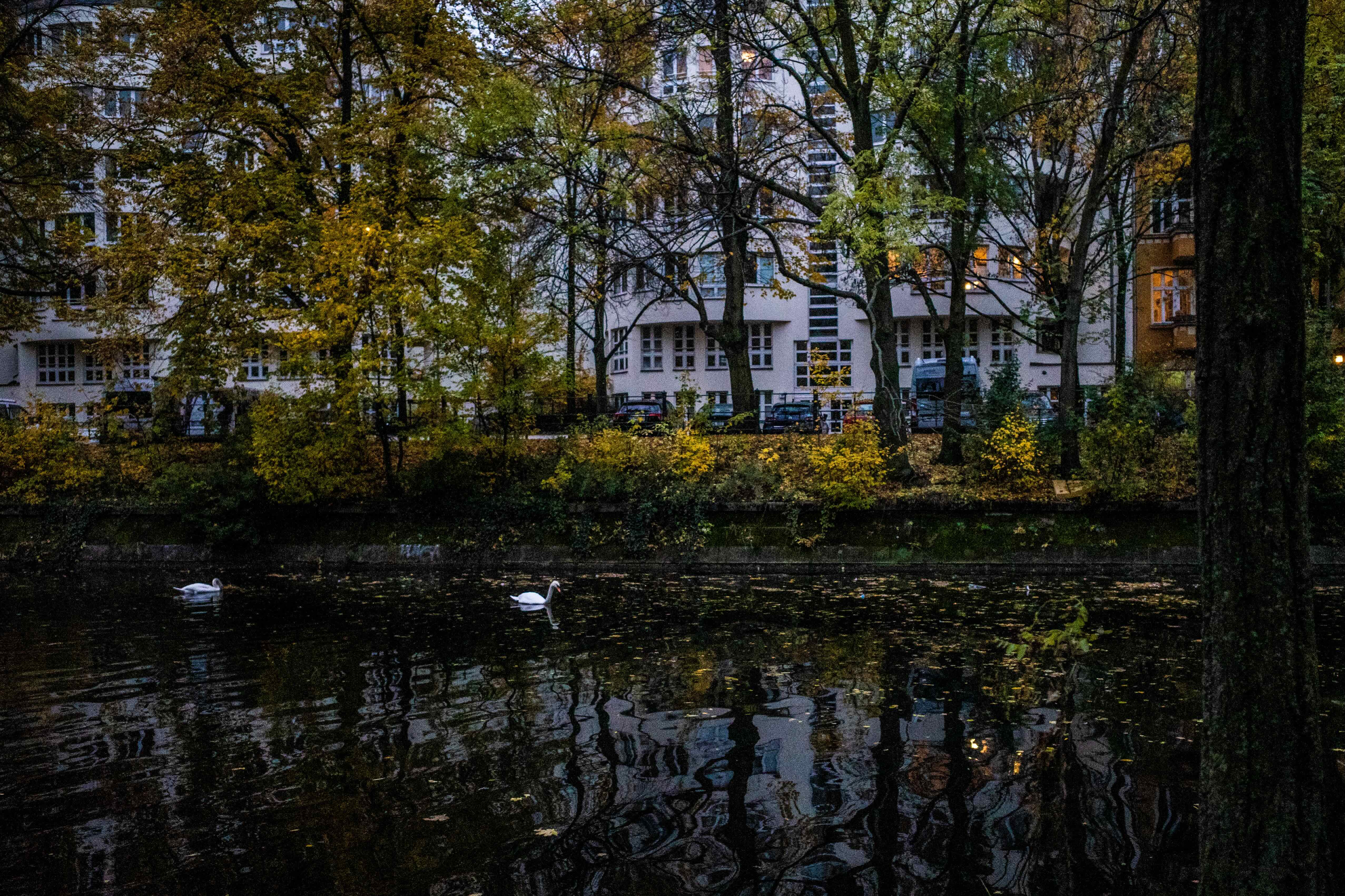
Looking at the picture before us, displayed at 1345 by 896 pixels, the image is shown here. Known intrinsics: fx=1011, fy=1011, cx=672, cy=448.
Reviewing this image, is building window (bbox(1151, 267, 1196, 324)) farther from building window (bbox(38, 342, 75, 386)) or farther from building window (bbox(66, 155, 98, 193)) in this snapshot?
building window (bbox(38, 342, 75, 386))

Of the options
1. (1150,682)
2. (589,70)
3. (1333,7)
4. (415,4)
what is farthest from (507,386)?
(1333,7)

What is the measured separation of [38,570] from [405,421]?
340 inches

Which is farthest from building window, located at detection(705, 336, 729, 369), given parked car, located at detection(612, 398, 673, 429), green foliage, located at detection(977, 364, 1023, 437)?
green foliage, located at detection(977, 364, 1023, 437)

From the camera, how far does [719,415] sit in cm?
3431

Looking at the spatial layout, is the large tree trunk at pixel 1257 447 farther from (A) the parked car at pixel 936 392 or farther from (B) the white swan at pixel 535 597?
(A) the parked car at pixel 936 392

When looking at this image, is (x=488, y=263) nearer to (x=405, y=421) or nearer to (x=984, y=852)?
(x=405, y=421)

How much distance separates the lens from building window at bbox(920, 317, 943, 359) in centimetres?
4584

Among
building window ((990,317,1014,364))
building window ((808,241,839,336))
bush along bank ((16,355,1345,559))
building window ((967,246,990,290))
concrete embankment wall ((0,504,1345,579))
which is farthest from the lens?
building window ((808,241,839,336))

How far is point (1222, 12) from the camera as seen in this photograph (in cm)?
368

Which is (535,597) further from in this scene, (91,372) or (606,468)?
(91,372)

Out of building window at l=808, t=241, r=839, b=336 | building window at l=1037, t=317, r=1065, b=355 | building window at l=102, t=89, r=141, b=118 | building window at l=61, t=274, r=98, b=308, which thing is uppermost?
building window at l=102, t=89, r=141, b=118

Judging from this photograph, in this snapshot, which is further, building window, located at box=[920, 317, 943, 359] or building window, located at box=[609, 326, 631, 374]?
building window, located at box=[609, 326, 631, 374]

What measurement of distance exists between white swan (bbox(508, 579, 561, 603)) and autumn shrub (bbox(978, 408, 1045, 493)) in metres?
9.20

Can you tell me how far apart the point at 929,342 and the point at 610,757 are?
1665 inches
